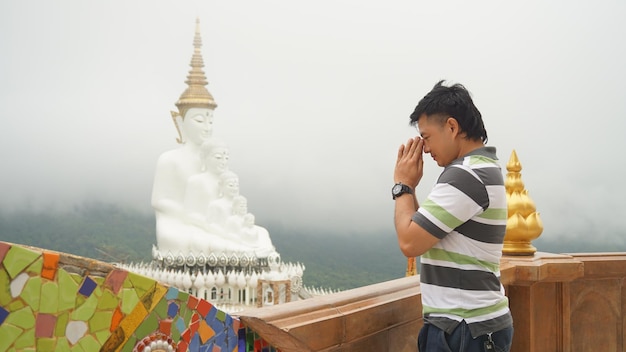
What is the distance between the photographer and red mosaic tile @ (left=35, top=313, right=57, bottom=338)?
1141 mm

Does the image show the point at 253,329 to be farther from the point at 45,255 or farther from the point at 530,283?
Result: the point at 530,283

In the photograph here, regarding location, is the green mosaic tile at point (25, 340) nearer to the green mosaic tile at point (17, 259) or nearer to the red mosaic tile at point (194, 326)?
the green mosaic tile at point (17, 259)

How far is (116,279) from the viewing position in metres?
1.24

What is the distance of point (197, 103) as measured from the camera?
1316cm

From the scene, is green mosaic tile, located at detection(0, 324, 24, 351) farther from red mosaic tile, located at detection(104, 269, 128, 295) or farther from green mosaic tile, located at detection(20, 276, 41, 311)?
red mosaic tile, located at detection(104, 269, 128, 295)

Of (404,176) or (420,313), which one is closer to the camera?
(404,176)

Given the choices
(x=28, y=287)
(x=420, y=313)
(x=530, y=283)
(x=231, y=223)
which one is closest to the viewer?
(x=28, y=287)

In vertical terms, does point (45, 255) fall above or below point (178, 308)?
above

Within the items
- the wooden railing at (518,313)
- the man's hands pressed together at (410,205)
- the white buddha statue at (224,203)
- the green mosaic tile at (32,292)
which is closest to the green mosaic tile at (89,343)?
the green mosaic tile at (32,292)

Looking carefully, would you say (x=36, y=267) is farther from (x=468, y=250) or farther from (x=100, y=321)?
(x=468, y=250)

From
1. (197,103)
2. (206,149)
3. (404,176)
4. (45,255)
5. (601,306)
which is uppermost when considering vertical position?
(197,103)

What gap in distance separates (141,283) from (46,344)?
0.62 ft

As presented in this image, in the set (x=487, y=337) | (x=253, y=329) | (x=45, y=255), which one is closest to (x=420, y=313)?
(x=487, y=337)

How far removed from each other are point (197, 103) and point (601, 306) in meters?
10.7
